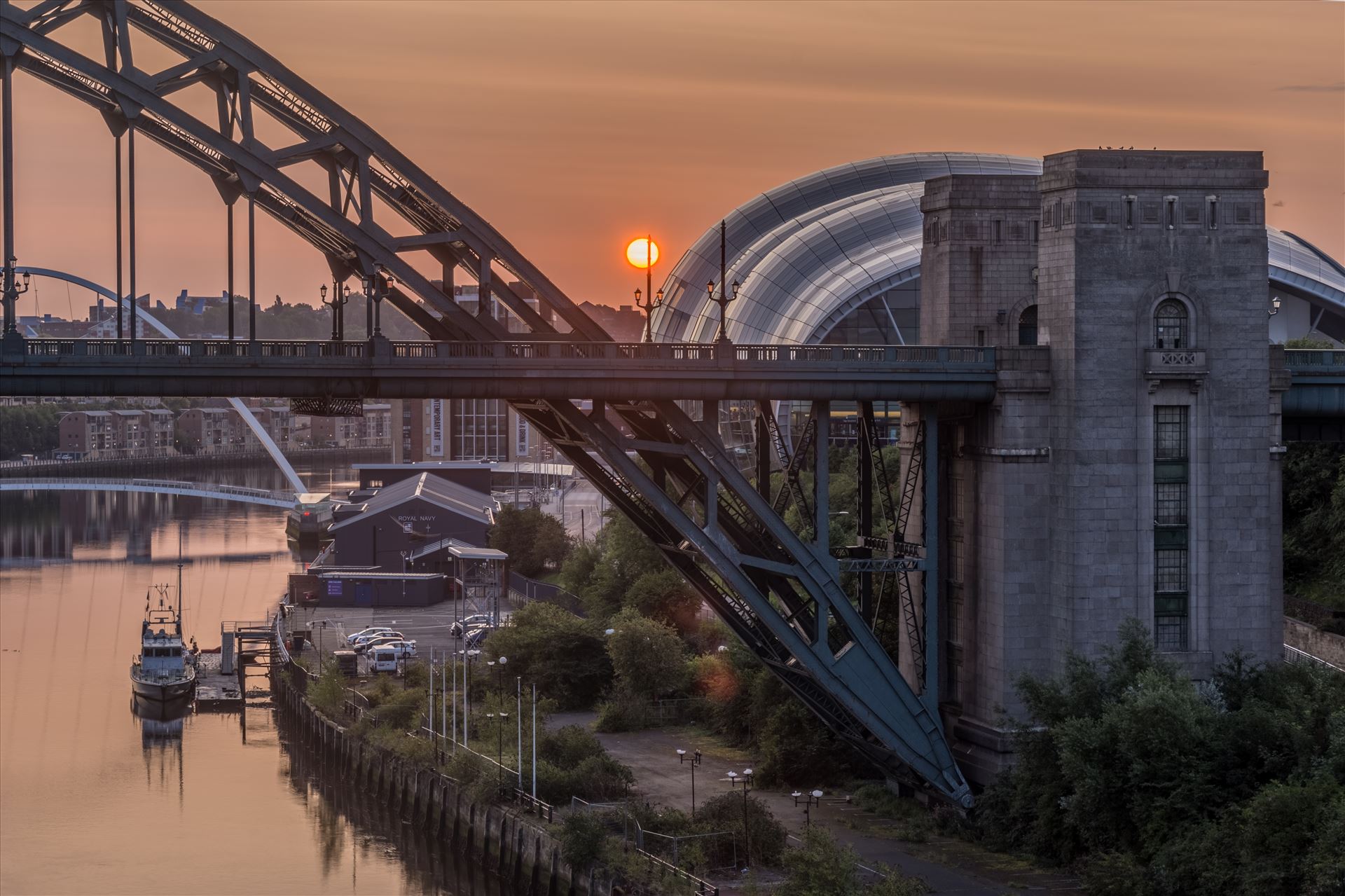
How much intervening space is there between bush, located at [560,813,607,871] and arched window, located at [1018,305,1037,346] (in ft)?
49.9

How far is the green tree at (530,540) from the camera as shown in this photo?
Result: 352 feet

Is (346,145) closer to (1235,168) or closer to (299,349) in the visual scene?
(299,349)

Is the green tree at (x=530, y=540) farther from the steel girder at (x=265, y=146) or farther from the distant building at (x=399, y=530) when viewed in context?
the steel girder at (x=265, y=146)

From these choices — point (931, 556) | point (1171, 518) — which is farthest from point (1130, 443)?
point (931, 556)

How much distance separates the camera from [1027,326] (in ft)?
160

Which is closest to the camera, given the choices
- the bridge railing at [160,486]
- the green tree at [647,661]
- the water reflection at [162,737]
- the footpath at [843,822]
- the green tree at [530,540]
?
the footpath at [843,822]

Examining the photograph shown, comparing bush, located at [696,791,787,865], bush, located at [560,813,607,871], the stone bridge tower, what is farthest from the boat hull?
the stone bridge tower

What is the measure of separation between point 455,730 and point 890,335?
37.5 m

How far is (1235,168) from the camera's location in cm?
4394

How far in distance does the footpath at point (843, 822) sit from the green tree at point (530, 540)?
4840 cm

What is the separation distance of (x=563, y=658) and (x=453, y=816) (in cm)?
1146

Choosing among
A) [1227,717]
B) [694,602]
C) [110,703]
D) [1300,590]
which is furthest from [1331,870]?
[110,703]

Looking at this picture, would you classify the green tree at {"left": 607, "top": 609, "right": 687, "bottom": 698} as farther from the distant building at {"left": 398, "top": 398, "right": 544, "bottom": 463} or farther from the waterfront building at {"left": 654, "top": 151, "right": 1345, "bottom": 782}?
the distant building at {"left": 398, "top": 398, "right": 544, "bottom": 463}

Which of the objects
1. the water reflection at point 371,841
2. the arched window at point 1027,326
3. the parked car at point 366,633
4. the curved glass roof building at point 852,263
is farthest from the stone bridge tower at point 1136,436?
the parked car at point 366,633
